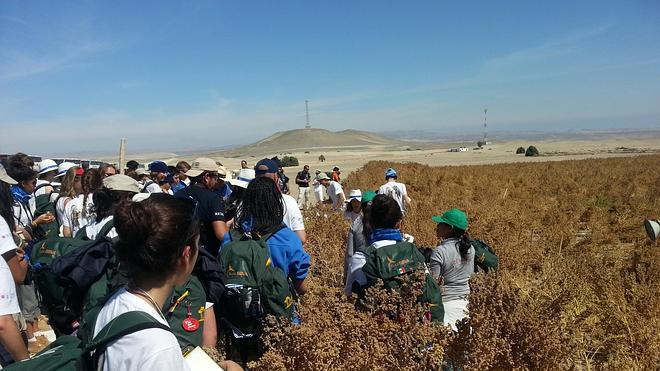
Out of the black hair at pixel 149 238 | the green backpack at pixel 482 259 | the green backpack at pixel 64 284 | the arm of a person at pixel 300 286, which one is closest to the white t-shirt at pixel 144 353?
the black hair at pixel 149 238

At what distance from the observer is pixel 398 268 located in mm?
2945

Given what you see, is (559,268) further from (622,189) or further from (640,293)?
(622,189)

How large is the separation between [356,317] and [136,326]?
1653mm

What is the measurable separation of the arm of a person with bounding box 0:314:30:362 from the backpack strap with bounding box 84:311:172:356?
1.36 m

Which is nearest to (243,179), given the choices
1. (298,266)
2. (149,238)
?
(298,266)

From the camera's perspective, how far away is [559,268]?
4438 mm

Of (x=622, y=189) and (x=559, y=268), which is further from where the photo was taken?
(x=622, y=189)

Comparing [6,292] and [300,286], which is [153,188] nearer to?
[300,286]

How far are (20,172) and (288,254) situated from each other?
3639 millimetres

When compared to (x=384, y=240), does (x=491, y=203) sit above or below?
below

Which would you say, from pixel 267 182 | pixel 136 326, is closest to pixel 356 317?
pixel 267 182

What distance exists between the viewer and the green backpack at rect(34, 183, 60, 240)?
519 cm

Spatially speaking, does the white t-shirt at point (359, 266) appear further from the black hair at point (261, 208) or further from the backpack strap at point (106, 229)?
the backpack strap at point (106, 229)

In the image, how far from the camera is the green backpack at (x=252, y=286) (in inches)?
113
